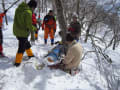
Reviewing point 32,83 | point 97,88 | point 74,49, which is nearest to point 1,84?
point 32,83

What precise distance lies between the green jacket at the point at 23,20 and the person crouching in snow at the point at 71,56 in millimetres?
961

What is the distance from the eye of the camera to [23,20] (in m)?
2.54

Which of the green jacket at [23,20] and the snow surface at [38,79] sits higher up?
the green jacket at [23,20]

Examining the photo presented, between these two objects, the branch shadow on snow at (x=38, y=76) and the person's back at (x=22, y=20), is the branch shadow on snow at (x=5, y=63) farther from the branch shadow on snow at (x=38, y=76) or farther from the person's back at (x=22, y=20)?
the person's back at (x=22, y=20)

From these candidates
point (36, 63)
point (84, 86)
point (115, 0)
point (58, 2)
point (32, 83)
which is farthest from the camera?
point (115, 0)

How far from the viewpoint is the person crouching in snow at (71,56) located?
8.52 ft

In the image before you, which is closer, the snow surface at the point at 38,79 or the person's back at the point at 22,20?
the snow surface at the point at 38,79

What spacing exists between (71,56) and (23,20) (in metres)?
1.41

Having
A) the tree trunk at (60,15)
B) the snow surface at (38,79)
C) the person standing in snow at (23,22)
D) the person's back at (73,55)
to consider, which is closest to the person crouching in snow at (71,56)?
the person's back at (73,55)

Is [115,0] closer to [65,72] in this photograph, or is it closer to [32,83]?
[65,72]

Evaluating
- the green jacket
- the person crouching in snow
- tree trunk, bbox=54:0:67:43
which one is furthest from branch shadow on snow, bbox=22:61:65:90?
tree trunk, bbox=54:0:67:43

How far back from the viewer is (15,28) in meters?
2.67

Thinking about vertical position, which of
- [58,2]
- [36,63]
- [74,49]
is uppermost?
[58,2]

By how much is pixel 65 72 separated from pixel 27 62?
3.37 feet
